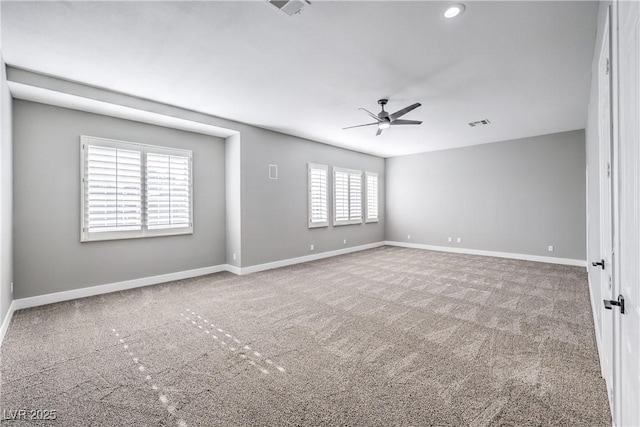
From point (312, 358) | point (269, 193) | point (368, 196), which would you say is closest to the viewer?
point (312, 358)

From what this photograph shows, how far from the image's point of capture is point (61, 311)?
3.88 m

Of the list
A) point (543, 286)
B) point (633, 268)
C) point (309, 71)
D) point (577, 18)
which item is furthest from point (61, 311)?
point (543, 286)

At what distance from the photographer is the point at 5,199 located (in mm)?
3348

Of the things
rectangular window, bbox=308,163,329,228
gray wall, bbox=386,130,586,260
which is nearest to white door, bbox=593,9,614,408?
gray wall, bbox=386,130,586,260

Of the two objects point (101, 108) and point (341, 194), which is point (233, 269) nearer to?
point (101, 108)

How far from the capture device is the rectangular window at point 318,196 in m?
7.24

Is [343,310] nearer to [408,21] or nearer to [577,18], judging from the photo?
[408,21]

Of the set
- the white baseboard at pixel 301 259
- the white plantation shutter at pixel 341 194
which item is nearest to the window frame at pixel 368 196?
the white baseboard at pixel 301 259

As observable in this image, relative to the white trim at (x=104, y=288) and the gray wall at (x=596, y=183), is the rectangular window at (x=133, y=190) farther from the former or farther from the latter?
the gray wall at (x=596, y=183)

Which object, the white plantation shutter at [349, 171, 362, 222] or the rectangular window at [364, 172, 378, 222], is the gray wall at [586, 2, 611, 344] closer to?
the white plantation shutter at [349, 171, 362, 222]

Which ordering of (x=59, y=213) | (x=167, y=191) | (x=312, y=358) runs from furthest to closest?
(x=167, y=191) < (x=59, y=213) < (x=312, y=358)

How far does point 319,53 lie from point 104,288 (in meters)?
4.66

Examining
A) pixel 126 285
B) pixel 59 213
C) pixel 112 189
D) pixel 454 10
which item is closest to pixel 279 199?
pixel 112 189

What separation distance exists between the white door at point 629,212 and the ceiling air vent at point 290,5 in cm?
197
